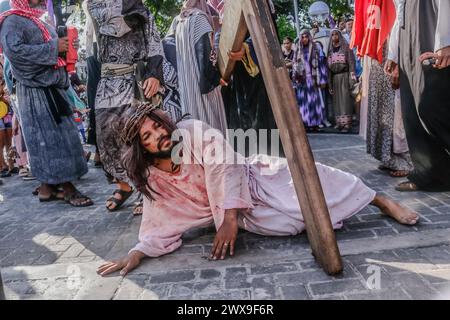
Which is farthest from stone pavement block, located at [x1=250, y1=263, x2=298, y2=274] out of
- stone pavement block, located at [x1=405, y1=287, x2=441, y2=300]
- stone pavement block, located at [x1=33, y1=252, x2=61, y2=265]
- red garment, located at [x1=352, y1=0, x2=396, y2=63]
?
red garment, located at [x1=352, y1=0, x2=396, y2=63]

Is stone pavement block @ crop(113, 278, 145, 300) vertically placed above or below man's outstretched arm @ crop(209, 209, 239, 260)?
below

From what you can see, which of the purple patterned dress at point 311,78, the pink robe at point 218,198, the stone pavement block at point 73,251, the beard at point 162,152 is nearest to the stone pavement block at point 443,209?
the pink robe at point 218,198

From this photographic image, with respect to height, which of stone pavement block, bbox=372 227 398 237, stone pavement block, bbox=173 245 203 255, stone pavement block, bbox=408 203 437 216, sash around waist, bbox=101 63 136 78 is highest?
sash around waist, bbox=101 63 136 78

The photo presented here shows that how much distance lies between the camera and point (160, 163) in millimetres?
2521

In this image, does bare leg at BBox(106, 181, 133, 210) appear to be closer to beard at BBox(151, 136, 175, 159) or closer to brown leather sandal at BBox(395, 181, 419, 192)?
beard at BBox(151, 136, 175, 159)

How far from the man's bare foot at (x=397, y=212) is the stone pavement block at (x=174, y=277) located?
4.34 feet

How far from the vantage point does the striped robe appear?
12.5 feet

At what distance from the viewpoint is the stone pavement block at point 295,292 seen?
188 centimetres

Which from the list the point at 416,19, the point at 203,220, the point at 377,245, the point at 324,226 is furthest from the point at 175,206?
the point at 416,19

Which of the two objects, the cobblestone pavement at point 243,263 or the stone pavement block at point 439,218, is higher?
the stone pavement block at point 439,218

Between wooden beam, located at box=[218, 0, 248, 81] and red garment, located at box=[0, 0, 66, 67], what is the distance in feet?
5.50

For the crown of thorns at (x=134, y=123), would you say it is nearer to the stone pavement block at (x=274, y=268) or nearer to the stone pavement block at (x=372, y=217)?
the stone pavement block at (x=274, y=268)

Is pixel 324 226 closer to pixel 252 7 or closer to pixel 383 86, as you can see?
pixel 252 7
